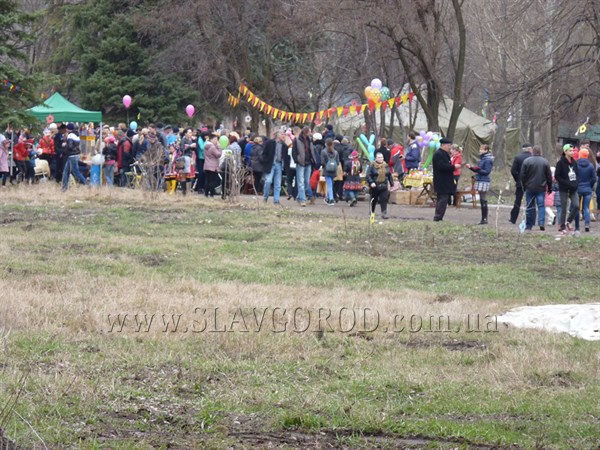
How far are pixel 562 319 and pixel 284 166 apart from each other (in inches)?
685

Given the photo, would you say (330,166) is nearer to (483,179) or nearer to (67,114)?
(483,179)

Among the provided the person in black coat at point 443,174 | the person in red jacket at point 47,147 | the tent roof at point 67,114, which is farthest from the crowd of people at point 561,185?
the tent roof at point 67,114

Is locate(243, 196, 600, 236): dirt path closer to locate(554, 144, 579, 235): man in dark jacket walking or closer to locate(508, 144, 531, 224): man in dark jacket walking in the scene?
locate(508, 144, 531, 224): man in dark jacket walking

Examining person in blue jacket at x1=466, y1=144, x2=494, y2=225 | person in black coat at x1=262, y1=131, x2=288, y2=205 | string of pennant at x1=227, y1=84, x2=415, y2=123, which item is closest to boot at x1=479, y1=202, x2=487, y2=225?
person in blue jacket at x1=466, y1=144, x2=494, y2=225

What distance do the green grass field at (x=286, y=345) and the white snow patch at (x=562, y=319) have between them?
336 millimetres

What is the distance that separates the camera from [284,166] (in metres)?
27.6

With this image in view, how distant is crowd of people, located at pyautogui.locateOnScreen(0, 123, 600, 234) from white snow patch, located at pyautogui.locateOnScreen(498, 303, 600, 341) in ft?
30.2

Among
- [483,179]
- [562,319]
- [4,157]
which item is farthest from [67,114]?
[562,319]

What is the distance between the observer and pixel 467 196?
101 feet

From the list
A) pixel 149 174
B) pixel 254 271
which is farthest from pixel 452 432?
pixel 149 174

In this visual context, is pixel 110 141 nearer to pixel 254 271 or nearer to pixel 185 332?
pixel 254 271

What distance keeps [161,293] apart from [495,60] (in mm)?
41320

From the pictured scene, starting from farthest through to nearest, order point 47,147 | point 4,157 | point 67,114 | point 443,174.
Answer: point 67,114 → point 47,147 → point 4,157 → point 443,174

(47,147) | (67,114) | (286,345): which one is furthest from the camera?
(67,114)
